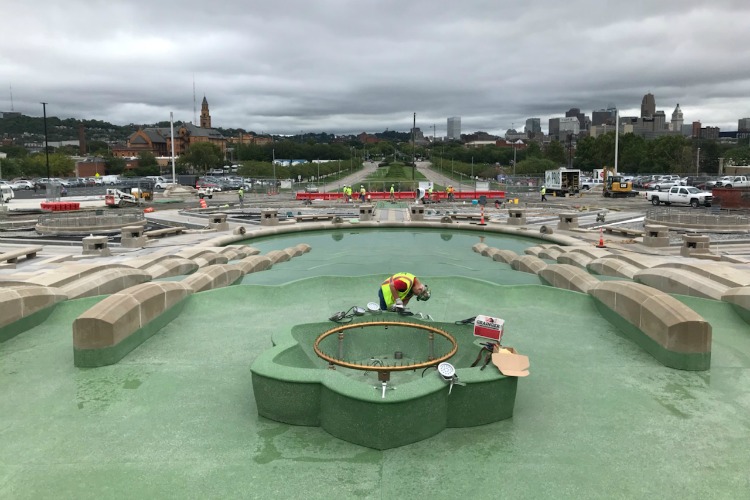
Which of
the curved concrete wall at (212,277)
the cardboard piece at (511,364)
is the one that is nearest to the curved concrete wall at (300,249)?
the curved concrete wall at (212,277)

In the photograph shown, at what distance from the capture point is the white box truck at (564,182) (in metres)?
65.8

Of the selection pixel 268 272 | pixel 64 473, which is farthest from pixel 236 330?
pixel 268 272

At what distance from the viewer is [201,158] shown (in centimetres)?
12812

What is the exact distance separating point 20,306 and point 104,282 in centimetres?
321

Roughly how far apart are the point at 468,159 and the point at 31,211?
120 m

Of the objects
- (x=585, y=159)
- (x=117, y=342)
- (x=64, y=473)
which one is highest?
(x=585, y=159)

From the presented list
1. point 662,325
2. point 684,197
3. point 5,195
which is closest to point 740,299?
point 662,325

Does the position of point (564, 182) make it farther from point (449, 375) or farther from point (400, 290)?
point (449, 375)

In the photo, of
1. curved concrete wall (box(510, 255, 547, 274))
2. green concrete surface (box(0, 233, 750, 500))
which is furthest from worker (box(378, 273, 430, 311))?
curved concrete wall (box(510, 255, 547, 274))

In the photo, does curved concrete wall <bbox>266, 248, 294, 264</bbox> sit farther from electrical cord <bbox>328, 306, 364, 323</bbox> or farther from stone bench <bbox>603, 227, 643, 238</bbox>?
stone bench <bbox>603, 227, 643, 238</bbox>

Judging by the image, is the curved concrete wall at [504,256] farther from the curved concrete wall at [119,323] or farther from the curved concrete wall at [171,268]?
the curved concrete wall at [119,323]

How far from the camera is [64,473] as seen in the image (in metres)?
6.85

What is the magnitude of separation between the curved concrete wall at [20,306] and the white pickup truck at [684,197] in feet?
160

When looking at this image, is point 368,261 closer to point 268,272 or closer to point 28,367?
point 268,272
